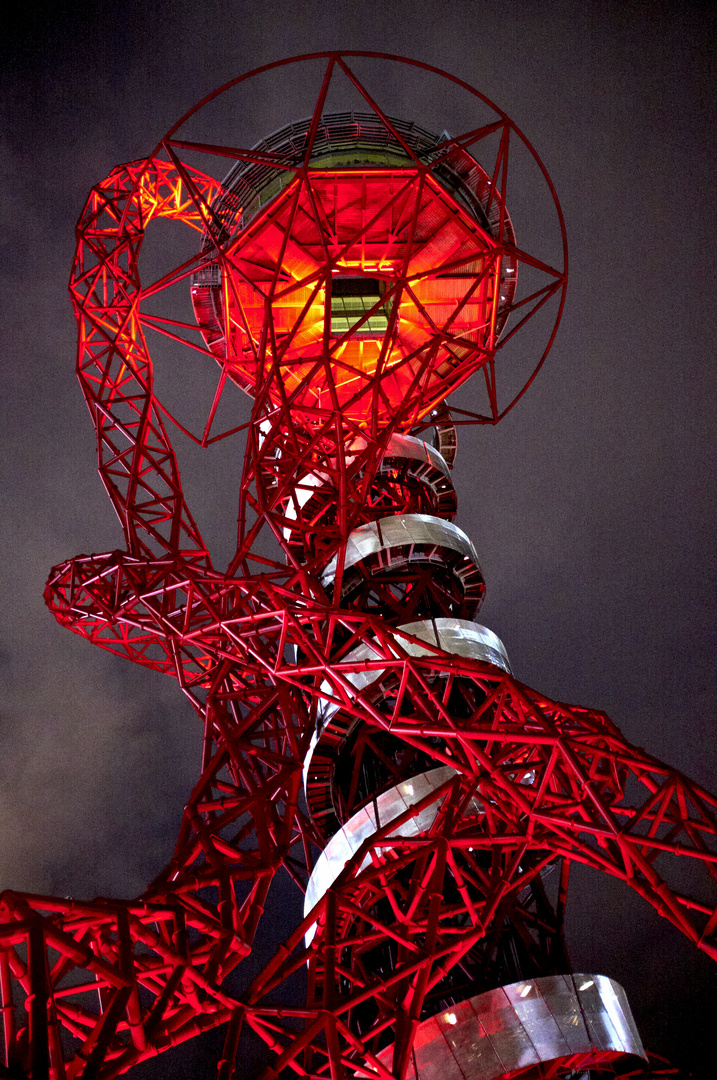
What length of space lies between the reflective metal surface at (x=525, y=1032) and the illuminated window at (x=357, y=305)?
22.4m

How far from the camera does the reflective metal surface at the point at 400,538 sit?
1015 inches

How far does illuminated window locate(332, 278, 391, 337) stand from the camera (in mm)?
32906

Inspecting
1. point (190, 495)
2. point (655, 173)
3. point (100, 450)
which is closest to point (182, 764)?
point (190, 495)

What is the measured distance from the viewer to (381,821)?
A: 20562 millimetres

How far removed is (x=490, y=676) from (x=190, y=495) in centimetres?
3504

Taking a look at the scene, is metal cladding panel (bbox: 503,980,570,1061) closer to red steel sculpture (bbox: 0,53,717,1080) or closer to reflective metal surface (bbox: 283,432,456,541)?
red steel sculpture (bbox: 0,53,717,1080)

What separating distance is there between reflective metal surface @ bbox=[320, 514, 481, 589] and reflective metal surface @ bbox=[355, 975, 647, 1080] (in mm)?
12159

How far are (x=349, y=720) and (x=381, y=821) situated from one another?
342cm

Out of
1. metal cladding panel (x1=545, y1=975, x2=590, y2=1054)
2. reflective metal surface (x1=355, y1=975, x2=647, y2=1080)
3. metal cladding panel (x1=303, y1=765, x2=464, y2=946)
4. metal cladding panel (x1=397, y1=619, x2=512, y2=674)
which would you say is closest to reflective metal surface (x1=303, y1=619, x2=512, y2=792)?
metal cladding panel (x1=397, y1=619, x2=512, y2=674)

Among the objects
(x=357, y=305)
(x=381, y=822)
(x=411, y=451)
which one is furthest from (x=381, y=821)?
(x=357, y=305)

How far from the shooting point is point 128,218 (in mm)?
28047

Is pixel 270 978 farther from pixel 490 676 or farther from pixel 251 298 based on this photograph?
pixel 251 298

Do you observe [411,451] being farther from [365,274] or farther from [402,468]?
[365,274]

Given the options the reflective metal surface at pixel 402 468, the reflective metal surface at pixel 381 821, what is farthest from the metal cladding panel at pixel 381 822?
the reflective metal surface at pixel 402 468
